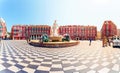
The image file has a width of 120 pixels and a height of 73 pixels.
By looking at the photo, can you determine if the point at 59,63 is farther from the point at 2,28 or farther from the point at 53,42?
the point at 53,42

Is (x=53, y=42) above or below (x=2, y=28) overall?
below

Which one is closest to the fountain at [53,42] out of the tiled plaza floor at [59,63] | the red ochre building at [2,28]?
the tiled plaza floor at [59,63]

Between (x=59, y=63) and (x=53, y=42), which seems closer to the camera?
(x=59, y=63)

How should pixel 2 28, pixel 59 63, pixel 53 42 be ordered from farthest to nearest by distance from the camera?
pixel 53 42 < pixel 59 63 < pixel 2 28

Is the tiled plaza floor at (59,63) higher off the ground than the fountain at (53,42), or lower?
lower

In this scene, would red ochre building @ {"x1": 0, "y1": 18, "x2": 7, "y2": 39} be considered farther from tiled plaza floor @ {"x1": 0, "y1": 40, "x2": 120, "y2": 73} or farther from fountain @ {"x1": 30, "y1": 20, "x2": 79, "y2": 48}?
fountain @ {"x1": 30, "y1": 20, "x2": 79, "y2": 48}


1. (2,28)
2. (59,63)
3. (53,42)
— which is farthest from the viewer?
(53,42)

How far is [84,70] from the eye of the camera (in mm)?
1749

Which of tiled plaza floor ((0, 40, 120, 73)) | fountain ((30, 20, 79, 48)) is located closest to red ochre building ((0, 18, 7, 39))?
tiled plaza floor ((0, 40, 120, 73))

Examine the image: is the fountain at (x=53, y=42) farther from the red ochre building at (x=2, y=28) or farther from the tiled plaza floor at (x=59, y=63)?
the red ochre building at (x=2, y=28)

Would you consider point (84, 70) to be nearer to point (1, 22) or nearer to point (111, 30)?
point (111, 30)

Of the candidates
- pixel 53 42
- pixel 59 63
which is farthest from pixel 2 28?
pixel 53 42

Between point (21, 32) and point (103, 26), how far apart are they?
2.14 metres

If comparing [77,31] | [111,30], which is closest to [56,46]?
[111,30]
